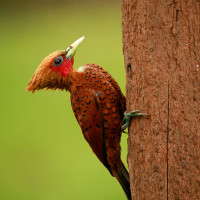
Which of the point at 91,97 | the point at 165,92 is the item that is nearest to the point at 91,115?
the point at 91,97

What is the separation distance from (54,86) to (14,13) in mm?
12934

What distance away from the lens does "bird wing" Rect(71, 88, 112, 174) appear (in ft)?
12.4

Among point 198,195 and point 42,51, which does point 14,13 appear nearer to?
point 42,51

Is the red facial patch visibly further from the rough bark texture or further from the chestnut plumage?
the rough bark texture

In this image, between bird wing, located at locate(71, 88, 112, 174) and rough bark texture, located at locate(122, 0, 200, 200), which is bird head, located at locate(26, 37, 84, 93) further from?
rough bark texture, located at locate(122, 0, 200, 200)

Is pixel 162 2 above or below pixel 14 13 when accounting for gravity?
below

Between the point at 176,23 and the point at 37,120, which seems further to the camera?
the point at 37,120

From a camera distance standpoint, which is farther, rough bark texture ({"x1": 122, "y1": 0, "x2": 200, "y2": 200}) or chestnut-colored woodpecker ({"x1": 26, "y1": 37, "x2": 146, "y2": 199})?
chestnut-colored woodpecker ({"x1": 26, "y1": 37, "x2": 146, "y2": 199})

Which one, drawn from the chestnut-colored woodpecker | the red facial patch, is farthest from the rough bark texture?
the red facial patch

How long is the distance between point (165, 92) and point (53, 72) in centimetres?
132

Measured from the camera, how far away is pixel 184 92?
287 centimetres

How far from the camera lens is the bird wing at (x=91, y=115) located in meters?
3.78

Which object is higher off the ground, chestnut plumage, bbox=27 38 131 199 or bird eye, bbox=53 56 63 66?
bird eye, bbox=53 56 63 66

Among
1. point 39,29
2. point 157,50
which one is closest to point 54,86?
point 157,50
